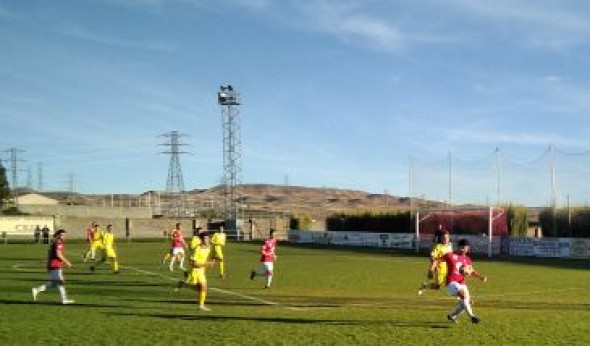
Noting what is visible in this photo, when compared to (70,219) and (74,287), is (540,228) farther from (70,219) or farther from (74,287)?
(70,219)

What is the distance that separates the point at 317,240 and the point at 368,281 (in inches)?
1934

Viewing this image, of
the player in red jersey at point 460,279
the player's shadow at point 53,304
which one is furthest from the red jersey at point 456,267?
the player's shadow at point 53,304

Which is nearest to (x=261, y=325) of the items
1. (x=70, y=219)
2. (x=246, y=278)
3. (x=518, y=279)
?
(x=246, y=278)

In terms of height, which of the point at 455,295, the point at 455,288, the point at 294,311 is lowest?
the point at 294,311

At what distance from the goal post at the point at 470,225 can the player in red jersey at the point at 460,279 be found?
33.9 m

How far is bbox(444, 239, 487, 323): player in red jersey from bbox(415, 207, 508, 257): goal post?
33871mm

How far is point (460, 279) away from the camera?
16234 mm

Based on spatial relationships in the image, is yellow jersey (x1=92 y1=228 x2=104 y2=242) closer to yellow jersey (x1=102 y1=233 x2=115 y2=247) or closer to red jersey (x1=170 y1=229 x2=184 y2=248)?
yellow jersey (x1=102 y1=233 x2=115 y2=247)

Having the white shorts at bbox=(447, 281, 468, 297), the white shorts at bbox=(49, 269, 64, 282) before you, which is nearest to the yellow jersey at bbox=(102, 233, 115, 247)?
the white shorts at bbox=(49, 269, 64, 282)

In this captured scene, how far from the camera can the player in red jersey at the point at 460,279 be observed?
1594cm

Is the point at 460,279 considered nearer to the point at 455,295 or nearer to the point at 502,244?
the point at 455,295

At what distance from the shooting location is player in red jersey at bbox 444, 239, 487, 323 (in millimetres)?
15943

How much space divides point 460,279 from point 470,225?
135 feet

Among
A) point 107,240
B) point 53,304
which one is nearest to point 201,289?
point 53,304
